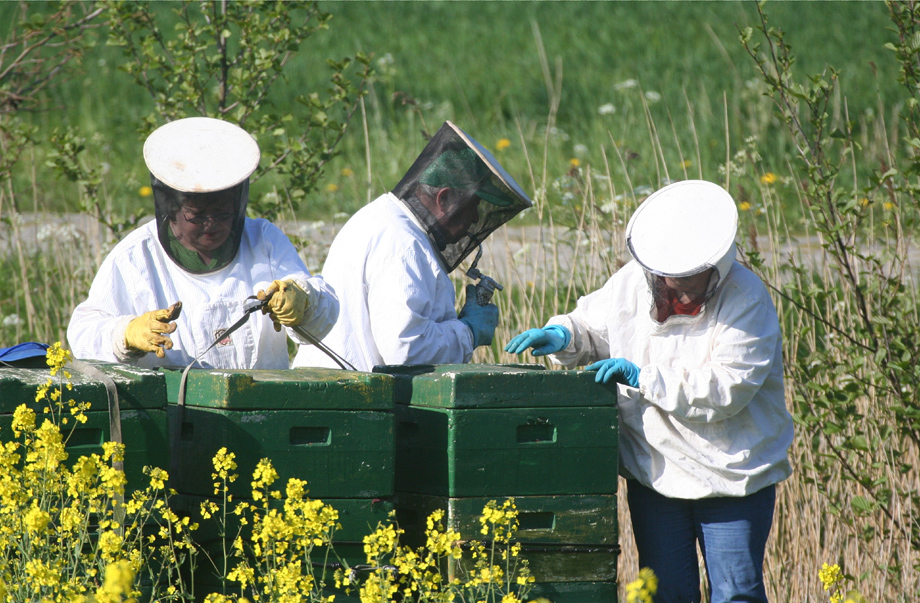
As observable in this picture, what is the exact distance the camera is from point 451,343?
330cm

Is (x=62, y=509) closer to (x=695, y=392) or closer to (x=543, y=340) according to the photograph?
(x=543, y=340)

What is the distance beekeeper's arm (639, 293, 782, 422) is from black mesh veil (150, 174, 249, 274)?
4.66 ft

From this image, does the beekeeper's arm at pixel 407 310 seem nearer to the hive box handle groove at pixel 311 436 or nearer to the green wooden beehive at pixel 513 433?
the green wooden beehive at pixel 513 433

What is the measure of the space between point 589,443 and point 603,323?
0.70 meters

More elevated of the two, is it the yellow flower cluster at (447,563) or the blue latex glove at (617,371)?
the blue latex glove at (617,371)

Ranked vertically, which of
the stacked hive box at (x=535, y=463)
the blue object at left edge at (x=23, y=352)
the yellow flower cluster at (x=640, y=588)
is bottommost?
the yellow flower cluster at (x=640, y=588)

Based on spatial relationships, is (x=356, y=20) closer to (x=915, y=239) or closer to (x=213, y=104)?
(x=213, y=104)

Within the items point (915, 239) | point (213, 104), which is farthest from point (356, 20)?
point (915, 239)

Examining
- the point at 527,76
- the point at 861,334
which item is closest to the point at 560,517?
the point at 861,334

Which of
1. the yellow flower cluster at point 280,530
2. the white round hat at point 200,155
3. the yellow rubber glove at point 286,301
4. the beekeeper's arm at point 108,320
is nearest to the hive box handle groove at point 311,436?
the yellow flower cluster at point 280,530

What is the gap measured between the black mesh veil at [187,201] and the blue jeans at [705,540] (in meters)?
1.58

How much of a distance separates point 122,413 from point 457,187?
1.44 meters

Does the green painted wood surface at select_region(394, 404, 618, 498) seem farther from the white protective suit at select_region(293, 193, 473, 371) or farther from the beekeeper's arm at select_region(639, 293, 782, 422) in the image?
the white protective suit at select_region(293, 193, 473, 371)

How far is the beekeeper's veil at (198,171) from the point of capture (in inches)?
119
